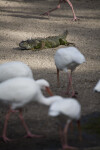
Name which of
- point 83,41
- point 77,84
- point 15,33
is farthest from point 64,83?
point 15,33

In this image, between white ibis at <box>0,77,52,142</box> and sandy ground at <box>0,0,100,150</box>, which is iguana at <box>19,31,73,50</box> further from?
Answer: white ibis at <box>0,77,52,142</box>

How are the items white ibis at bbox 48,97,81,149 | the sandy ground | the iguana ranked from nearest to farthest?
white ibis at bbox 48,97,81,149 < the sandy ground < the iguana

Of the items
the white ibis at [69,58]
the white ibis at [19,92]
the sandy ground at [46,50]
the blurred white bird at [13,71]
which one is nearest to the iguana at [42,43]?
the sandy ground at [46,50]

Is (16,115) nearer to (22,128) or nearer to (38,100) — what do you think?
(22,128)

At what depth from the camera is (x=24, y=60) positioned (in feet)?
21.1

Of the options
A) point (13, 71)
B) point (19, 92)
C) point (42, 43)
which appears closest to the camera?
point (19, 92)

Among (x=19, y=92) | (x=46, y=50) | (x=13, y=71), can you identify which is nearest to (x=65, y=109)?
(x=19, y=92)

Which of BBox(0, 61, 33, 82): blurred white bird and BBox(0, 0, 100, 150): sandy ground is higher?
BBox(0, 61, 33, 82): blurred white bird

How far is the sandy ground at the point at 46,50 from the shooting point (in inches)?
165

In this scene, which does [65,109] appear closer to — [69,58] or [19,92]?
[19,92]

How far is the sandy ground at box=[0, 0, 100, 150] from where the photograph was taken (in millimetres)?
4184

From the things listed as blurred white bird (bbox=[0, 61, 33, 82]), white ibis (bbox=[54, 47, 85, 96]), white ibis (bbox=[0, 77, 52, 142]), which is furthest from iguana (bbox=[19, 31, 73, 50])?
white ibis (bbox=[0, 77, 52, 142])

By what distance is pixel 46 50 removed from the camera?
7059 mm

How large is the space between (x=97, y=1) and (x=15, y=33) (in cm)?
447
